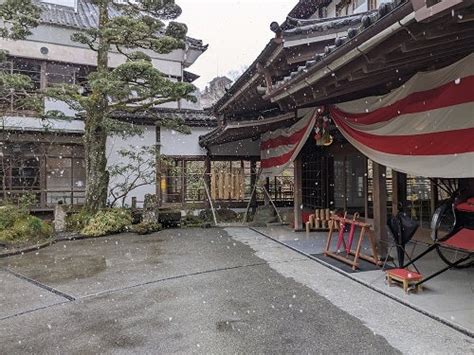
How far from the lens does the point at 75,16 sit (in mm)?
15586

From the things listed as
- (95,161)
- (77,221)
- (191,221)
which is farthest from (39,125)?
(191,221)

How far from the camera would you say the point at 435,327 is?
11.7 feet

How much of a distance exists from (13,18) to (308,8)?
8859 millimetres

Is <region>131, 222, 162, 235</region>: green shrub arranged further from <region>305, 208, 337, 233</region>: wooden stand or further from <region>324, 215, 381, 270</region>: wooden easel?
<region>324, 215, 381, 270</region>: wooden easel

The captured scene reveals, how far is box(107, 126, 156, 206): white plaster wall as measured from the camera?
12.7 meters

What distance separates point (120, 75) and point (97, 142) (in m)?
2.27

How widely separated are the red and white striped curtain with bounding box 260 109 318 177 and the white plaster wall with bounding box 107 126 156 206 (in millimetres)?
4188

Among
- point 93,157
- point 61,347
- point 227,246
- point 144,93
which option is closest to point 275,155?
point 227,246

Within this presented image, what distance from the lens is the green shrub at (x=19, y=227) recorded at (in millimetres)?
8609

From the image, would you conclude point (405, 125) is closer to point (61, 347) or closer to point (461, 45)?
point (461, 45)

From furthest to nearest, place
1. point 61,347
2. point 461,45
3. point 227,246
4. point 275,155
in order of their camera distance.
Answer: point 275,155, point 227,246, point 461,45, point 61,347

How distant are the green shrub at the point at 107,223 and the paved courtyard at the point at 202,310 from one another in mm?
2571

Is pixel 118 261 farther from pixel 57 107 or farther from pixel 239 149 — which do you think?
pixel 57 107

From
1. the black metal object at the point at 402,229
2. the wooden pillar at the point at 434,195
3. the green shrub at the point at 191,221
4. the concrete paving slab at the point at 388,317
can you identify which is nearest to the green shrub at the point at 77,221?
the green shrub at the point at 191,221
